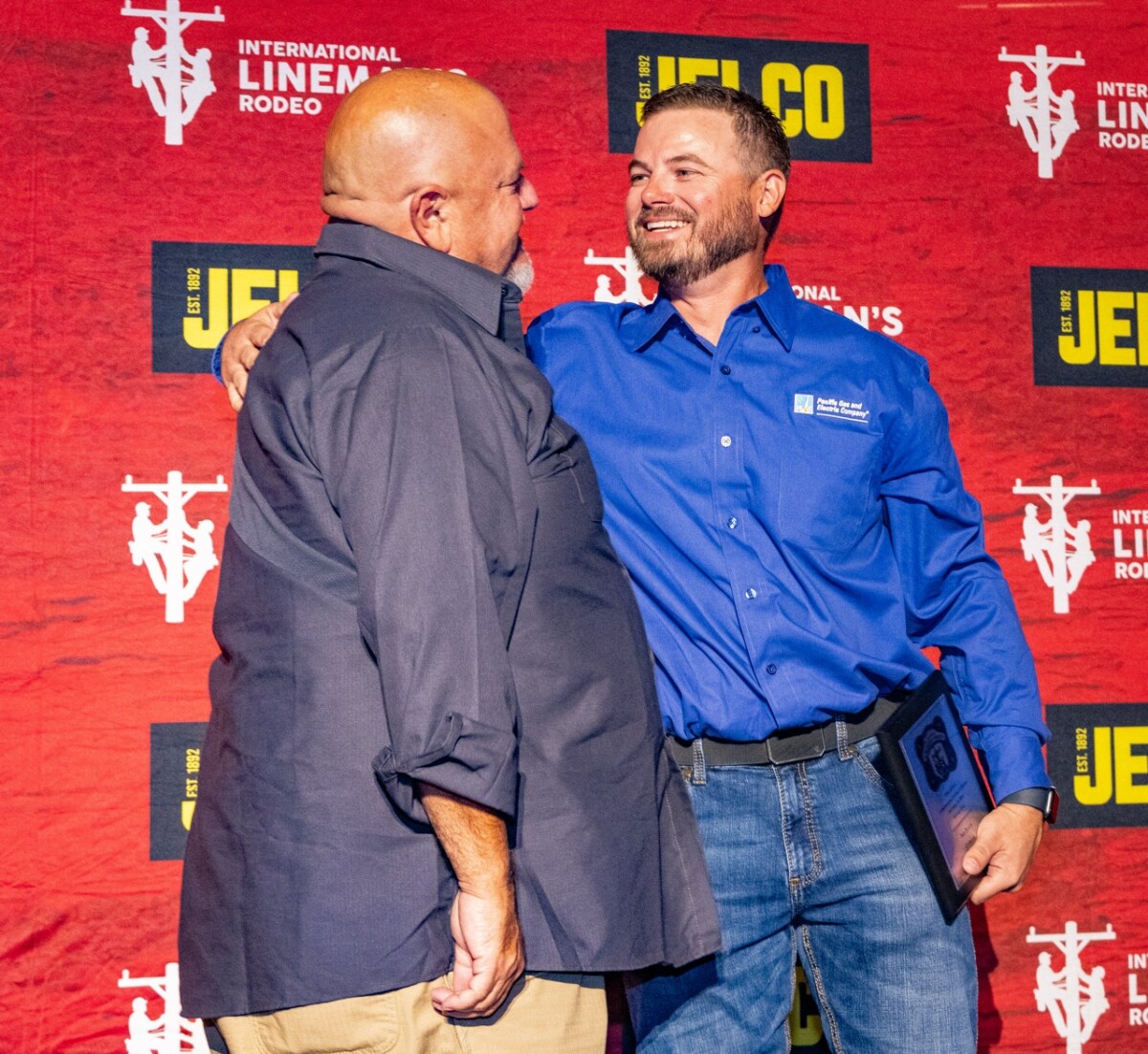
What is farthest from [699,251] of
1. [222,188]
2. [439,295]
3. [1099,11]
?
[1099,11]

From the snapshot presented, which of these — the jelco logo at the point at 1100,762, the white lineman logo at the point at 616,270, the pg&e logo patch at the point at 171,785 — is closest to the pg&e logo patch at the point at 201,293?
the white lineman logo at the point at 616,270

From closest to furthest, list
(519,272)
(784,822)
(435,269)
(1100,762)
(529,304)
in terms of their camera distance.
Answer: (435,269)
(519,272)
(784,822)
(529,304)
(1100,762)

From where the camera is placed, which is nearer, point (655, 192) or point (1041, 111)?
point (655, 192)

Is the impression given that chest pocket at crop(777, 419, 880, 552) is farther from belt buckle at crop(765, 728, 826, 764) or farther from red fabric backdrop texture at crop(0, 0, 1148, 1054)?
red fabric backdrop texture at crop(0, 0, 1148, 1054)

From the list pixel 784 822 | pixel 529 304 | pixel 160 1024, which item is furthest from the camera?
pixel 529 304

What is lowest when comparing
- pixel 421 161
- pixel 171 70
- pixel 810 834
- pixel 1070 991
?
pixel 1070 991

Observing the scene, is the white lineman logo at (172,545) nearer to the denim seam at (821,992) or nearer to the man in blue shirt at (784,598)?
the man in blue shirt at (784,598)

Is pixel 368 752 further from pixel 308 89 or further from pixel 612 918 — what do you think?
pixel 308 89

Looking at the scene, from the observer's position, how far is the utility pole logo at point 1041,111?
252 cm

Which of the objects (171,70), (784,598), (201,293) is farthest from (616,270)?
(784,598)

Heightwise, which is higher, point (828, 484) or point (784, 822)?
point (828, 484)

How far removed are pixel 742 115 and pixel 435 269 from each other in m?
0.73

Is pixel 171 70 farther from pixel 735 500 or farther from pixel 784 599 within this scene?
pixel 784 599

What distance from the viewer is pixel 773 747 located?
5.32 feet
